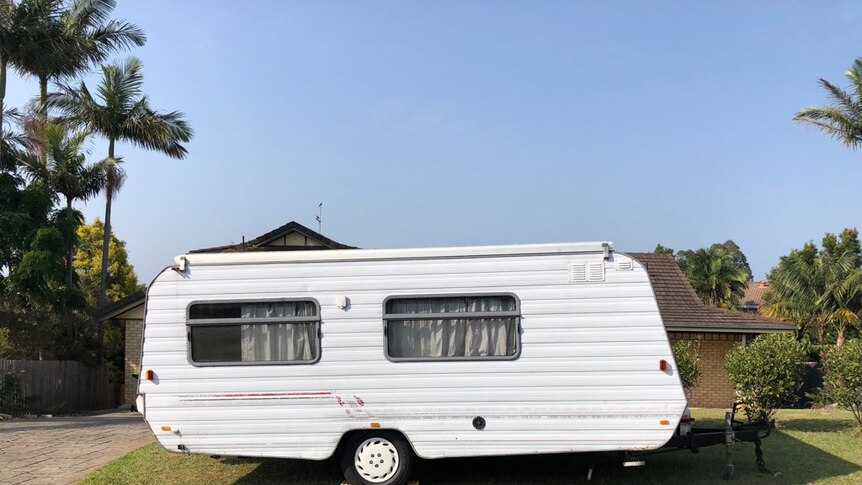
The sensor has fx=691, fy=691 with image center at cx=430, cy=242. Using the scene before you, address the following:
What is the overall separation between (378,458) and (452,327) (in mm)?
1499

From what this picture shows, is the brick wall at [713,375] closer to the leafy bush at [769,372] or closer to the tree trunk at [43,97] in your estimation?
the leafy bush at [769,372]

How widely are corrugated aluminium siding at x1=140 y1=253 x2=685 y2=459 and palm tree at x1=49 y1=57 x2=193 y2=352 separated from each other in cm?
1703

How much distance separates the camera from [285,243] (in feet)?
59.2

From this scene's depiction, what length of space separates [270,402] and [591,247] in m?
3.49

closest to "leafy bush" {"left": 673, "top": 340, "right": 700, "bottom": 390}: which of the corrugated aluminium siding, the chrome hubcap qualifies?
the corrugated aluminium siding

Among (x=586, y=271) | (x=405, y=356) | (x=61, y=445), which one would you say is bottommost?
(x=61, y=445)

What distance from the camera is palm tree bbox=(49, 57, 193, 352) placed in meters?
22.1

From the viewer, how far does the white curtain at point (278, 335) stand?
22.5 feet

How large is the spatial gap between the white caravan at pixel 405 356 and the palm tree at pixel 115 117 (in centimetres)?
1702

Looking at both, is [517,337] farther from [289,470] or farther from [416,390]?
[289,470]

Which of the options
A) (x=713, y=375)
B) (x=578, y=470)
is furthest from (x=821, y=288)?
(x=578, y=470)

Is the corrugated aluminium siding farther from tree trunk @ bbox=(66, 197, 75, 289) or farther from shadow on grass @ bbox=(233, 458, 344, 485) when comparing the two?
tree trunk @ bbox=(66, 197, 75, 289)

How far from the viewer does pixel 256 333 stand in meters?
6.90

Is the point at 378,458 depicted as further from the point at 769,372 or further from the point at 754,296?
the point at 754,296
